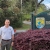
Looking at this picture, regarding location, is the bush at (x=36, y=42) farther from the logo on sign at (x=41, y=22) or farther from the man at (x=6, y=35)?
the logo on sign at (x=41, y=22)

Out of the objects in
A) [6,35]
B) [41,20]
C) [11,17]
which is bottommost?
[11,17]

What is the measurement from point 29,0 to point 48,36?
154ft

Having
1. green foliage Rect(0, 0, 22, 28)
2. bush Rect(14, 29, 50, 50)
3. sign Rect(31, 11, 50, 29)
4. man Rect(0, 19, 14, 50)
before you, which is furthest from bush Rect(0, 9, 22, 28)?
bush Rect(14, 29, 50, 50)

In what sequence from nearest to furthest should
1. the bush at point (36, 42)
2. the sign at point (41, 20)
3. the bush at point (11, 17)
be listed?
the bush at point (36, 42)
the sign at point (41, 20)
the bush at point (11, 17)

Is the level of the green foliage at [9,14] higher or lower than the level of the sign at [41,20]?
lower

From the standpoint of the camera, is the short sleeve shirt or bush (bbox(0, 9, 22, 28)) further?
bush (bbox(0, 9, 22, 28))

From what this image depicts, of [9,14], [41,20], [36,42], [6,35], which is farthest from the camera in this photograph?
[9,14]

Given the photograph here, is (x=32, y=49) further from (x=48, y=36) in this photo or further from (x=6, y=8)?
(x=6, y=8)

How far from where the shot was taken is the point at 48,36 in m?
7.15

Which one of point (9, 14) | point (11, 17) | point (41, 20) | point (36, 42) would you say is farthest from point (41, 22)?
point (9, 14)

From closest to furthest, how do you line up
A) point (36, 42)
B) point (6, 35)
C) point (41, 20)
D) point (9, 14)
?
point (36, 42) < point (6, 35) < point (41, 20) < point (9, 14)

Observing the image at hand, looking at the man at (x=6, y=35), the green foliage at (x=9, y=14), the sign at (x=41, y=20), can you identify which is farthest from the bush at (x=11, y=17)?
the man at (x=6, y=35)

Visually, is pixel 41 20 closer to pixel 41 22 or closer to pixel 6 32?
pixel 41 22

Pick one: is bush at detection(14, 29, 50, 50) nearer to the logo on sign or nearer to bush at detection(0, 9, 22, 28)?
the logo on sign
